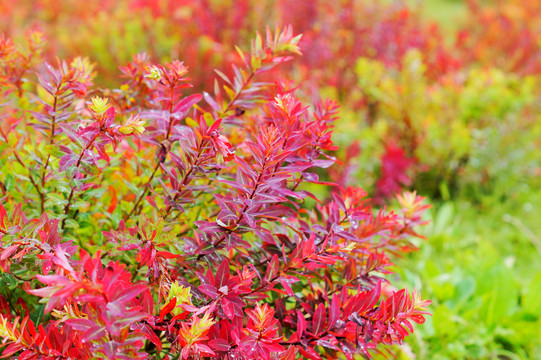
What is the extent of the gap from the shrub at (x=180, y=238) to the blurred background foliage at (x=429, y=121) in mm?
362

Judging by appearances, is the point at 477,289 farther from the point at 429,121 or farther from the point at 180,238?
the point at 180,238

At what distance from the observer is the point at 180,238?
1317 millimetres

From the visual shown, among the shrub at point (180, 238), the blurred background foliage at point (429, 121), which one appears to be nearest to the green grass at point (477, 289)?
the blurred background foliage at point (429, 121)

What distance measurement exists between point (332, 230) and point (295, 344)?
326 mm

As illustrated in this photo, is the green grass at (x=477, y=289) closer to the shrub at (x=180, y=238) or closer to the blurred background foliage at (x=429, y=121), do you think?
the blurred background foliage at (x=429, y=121)

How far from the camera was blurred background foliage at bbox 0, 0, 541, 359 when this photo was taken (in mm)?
2633

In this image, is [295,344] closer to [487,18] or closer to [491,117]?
[491,117]

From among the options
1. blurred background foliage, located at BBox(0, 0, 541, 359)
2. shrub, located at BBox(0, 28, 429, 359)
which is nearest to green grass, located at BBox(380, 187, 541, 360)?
blurred background foliage, located at BBox(0, 0, 541, 359)

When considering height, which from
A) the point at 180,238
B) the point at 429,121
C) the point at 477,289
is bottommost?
the point at 477,289

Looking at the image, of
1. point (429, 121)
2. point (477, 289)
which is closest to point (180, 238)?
point (477, 289)

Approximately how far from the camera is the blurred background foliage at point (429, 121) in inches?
104

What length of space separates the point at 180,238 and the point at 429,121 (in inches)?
125

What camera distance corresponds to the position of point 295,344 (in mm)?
1253

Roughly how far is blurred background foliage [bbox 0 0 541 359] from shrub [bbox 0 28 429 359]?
1.19 feet
